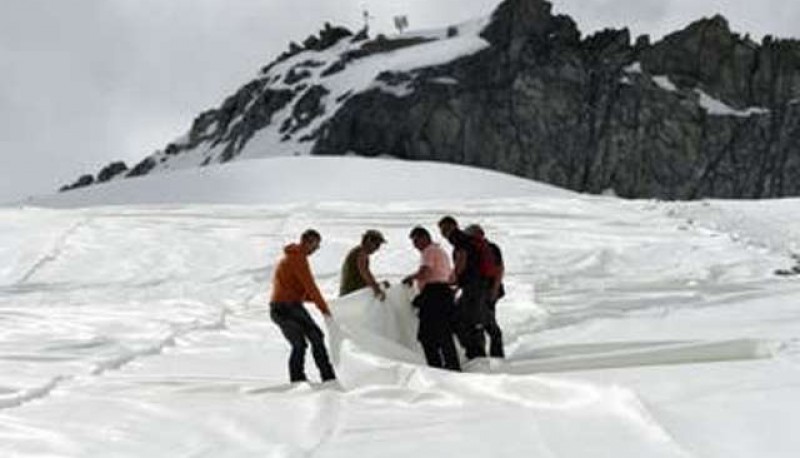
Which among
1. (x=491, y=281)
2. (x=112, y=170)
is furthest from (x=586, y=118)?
(x=491, y=281)

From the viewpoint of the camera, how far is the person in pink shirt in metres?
11.5

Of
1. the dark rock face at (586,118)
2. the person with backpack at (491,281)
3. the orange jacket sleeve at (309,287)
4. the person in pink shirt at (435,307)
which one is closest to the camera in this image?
the orange jacket sleeve at (309,287)

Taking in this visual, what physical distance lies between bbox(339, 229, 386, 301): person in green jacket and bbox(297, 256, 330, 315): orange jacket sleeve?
2.39 ft

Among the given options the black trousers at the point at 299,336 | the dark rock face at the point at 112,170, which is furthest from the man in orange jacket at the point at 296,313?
the dark rock face at the point at 112,170

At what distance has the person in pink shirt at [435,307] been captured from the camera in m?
11.5

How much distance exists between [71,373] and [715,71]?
365 ft

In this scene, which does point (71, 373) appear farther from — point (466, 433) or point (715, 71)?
point (715, 71)

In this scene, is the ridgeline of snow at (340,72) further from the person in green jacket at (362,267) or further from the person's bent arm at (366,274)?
the person's bent arm at (366,274)

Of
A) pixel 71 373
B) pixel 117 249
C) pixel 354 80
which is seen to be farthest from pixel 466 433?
pixel 354 80

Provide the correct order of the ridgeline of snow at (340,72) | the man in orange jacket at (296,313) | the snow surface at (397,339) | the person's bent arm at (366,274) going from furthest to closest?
the ridgeline of snow at (340,72) → the person's bent arm at (366,274) → the man in orange jacket at (296,313) → the snow surface at (397,339)

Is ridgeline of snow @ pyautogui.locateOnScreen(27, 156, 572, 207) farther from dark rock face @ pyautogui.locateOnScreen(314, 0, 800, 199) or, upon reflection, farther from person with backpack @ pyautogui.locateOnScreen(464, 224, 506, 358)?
dark rock face @ pyautogui.locateOnScreen(314, 0, 800, 199)

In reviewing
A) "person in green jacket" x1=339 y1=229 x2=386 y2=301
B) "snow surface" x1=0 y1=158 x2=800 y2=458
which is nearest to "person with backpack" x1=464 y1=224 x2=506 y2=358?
"snow surface" x1=0 y1=158 x2=800 y2=458

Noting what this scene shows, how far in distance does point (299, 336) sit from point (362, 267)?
4.15ft

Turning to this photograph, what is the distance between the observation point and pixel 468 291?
12.0 m
